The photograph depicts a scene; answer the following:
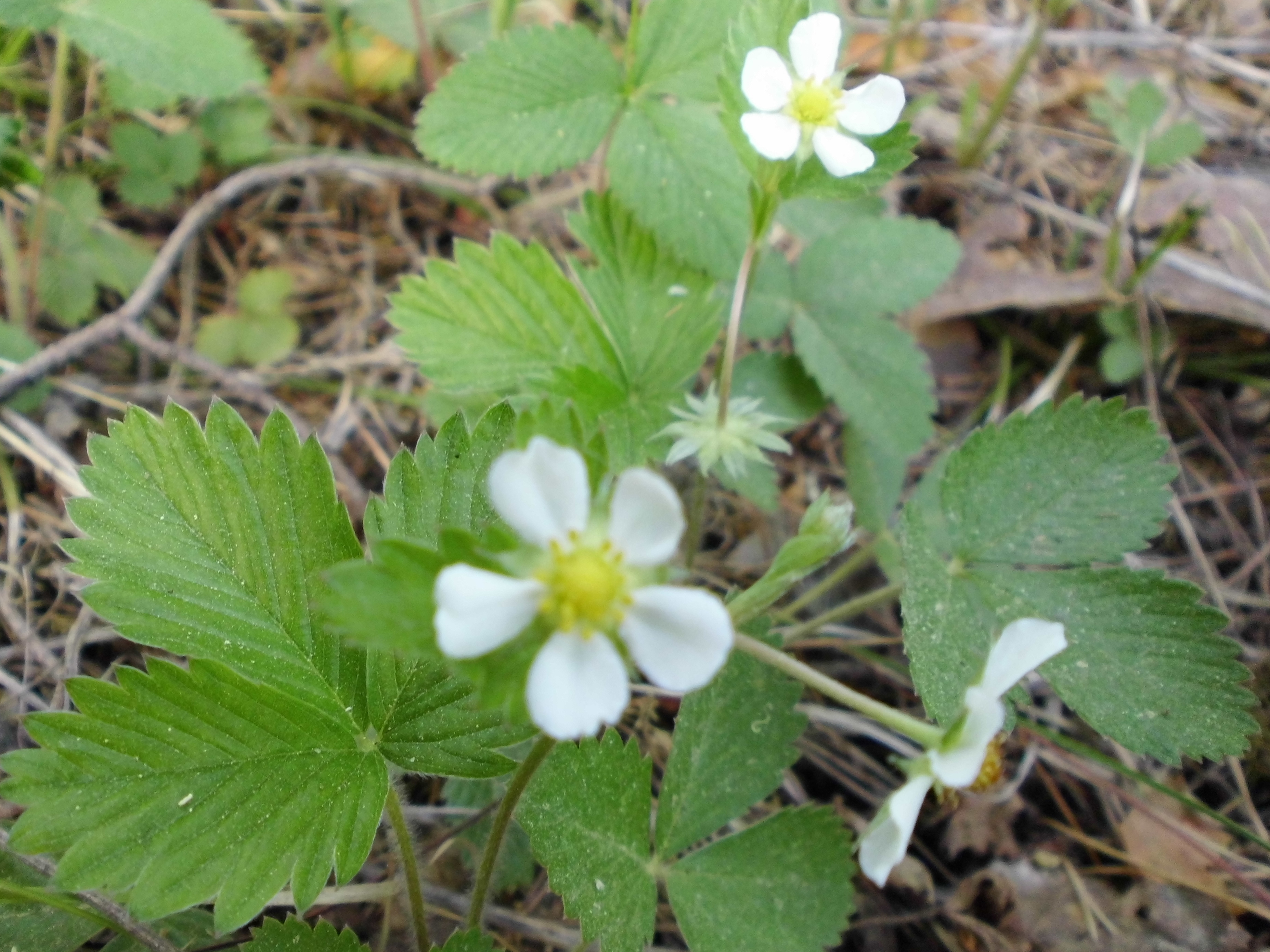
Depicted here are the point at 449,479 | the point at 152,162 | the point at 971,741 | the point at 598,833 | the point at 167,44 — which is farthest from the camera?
the point at 152,162

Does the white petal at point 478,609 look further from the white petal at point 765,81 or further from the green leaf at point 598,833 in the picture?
the white petal at point 765,81

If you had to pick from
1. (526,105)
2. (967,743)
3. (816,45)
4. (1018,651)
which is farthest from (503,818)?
(526,105)

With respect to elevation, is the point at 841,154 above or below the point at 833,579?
above

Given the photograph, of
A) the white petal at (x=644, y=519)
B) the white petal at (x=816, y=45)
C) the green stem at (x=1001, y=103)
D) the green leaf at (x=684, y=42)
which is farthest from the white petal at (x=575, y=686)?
the green stem at (x=1001, y=103)

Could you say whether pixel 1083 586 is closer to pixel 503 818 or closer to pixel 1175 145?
pixel 503 818

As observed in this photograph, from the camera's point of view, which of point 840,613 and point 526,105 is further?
point 526,105

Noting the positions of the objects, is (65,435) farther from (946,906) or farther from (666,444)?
(946,906)
